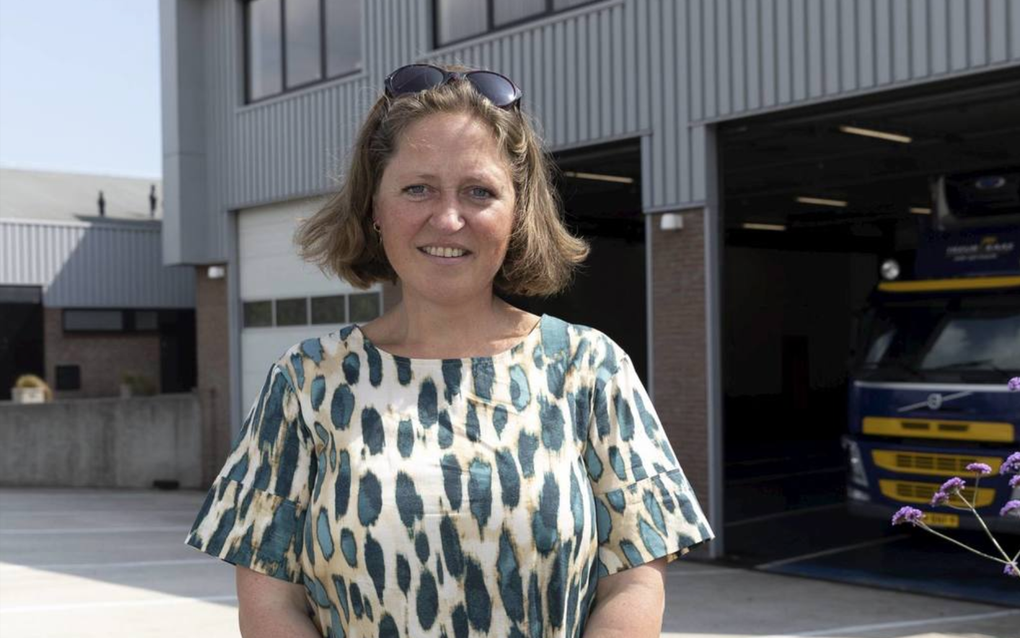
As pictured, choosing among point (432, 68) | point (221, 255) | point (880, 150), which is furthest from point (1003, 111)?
point (432, 68)

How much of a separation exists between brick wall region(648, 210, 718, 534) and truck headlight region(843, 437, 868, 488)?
4.82 feet

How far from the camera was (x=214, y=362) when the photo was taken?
807 inches

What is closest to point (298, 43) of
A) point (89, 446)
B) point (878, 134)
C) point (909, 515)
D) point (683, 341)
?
point (878, 134)

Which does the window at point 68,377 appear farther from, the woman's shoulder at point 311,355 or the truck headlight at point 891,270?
the woman's shoulder at point 311,355

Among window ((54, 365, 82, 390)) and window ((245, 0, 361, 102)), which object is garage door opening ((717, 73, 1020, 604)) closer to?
window ((245, 0, 361, 102))

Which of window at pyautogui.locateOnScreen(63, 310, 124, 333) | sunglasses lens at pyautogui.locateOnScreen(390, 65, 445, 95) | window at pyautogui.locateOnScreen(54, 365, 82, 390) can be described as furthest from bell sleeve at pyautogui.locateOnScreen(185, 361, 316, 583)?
window at pyautogui.locateOnScreen(54, 365, 82, 390)

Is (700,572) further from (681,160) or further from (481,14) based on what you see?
(481,14)

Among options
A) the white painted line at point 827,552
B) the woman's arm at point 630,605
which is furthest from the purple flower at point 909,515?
Result: the white painted line at point 827,552

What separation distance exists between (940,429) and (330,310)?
9260mm

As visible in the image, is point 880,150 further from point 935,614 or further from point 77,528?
point 77,528

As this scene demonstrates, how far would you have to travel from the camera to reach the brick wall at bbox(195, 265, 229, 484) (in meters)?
20.2

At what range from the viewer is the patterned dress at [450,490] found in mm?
2119

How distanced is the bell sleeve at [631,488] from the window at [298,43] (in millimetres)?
15990

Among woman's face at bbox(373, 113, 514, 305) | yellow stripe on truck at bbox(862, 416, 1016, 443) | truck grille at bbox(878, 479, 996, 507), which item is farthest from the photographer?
truck grille at bbox(878, 479, 996, 507)
